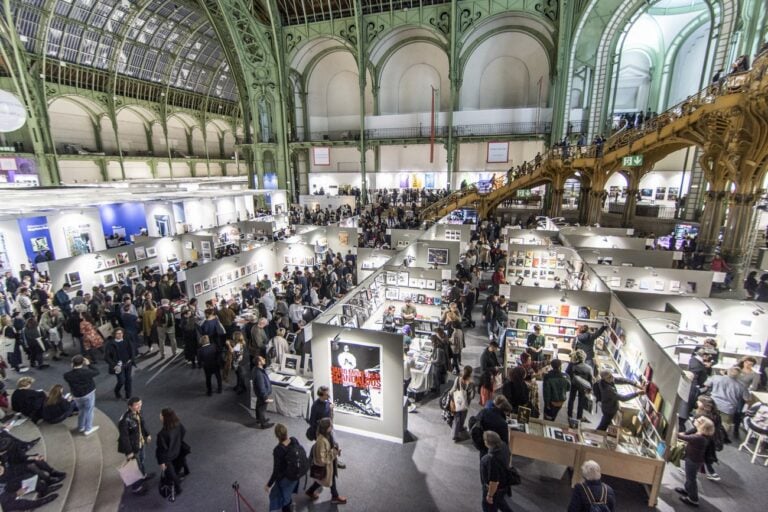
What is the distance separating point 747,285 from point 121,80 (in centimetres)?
4301

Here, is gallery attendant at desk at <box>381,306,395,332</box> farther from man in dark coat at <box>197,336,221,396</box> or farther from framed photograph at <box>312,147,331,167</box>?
framed photograph at <box>312,147,331,167</box>

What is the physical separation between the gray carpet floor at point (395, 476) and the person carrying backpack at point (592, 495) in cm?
161

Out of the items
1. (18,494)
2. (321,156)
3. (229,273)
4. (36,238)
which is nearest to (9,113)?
(36,238)

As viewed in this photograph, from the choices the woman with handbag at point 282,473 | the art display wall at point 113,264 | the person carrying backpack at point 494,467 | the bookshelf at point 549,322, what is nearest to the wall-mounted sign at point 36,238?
the art display wall at point 113,264

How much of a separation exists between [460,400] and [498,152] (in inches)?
996

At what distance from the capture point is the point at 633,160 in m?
16.0

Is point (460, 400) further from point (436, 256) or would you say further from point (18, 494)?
point (436, 256)

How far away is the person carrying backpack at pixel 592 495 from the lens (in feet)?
11.9

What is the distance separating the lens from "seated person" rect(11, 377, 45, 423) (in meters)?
5.80

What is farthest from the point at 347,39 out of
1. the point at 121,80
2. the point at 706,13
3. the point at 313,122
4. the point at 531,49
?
the point at 706,13

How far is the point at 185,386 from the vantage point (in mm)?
8094

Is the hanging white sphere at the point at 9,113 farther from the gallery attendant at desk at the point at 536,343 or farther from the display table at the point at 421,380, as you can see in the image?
the gallery attendant at desk at the point at 536,343

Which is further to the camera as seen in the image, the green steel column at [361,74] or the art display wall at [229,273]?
the green steel column at [361,74]

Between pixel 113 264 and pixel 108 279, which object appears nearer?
pixel 108 279
